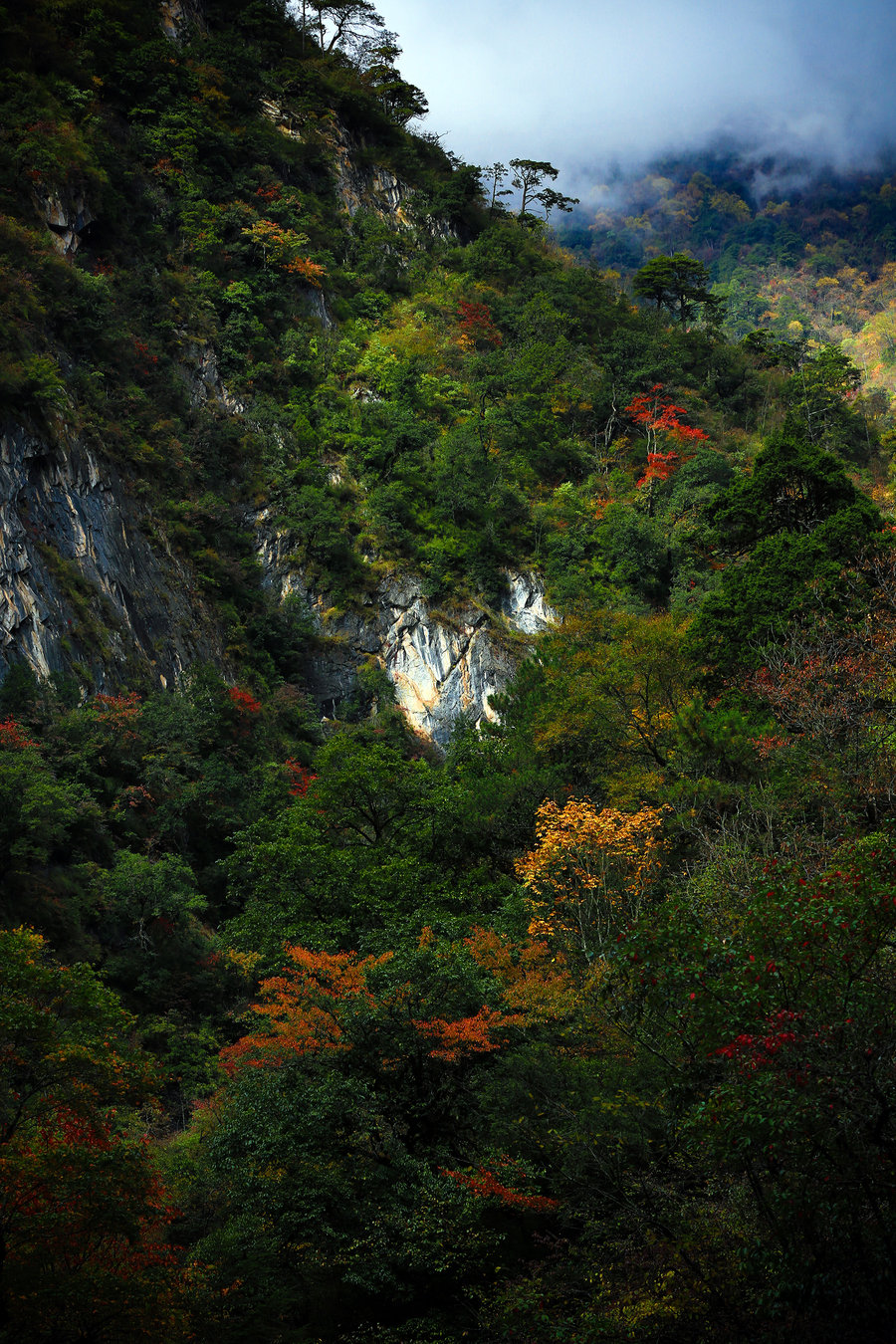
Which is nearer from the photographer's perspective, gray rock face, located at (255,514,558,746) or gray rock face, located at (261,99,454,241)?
gray rock face, located at (255,514,558,746)

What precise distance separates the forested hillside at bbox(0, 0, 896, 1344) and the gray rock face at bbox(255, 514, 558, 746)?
19 centimetres

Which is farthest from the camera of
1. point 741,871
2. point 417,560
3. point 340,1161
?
point 417,560

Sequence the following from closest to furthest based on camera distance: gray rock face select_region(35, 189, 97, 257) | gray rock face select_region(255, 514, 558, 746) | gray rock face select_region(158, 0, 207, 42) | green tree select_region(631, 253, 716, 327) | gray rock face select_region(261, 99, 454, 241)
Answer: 1. gray rock face select_region(35, 189, 97, 257)
2. gray rock face select_region(255, 514, 558, 746)
3. gray rock face select_region(158, 0, 207, 42)
4. gray rock face select_region(261, 99, 454, 241)
5. green tree select_region(631, 253, 716, 327)

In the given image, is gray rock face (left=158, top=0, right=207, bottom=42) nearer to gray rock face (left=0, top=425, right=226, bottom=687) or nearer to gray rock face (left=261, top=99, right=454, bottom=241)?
gray rock face (left=261, top=99, right=454, bottom=241)

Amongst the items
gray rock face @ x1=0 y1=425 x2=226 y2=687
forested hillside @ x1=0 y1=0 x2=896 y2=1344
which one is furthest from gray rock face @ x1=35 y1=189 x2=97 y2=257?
gray rock face @ x1=0 y1=425 x2=226 y2=687

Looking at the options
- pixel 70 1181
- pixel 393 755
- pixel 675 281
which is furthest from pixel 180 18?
pixel 70 1181

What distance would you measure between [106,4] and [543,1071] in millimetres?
46809

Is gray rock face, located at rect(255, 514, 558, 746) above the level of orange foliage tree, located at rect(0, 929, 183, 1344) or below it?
above

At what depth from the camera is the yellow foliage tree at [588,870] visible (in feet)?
52.3

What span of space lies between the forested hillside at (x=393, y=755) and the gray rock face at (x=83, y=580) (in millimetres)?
141

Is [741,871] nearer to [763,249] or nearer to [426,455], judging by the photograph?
[426,455]

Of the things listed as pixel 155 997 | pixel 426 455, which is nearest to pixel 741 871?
pixel 155 997

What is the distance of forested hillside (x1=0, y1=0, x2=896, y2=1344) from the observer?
26.1ft

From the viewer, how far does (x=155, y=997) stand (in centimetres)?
2000
